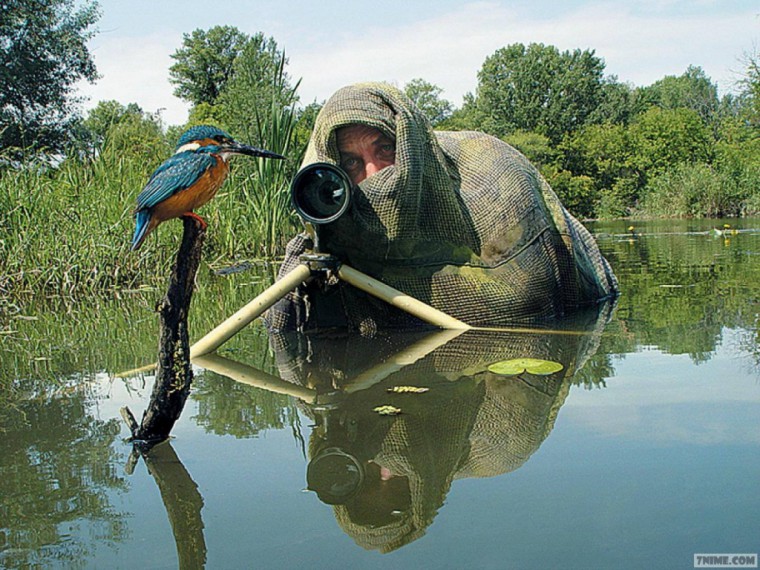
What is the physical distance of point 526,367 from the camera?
372 cm

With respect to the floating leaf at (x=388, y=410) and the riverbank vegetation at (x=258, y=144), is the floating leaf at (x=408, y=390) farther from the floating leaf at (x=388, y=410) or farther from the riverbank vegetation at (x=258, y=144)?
the riverbank vegetation at (x=258, y=144)

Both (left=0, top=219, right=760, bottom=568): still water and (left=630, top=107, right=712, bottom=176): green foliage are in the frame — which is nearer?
(left=0, top=219, right=760, bottom=568): still water

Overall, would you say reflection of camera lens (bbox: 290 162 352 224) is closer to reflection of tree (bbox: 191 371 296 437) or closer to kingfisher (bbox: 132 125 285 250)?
reflection of tree (bbox: 191 371 296 437)

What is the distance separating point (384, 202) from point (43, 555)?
2936 mm

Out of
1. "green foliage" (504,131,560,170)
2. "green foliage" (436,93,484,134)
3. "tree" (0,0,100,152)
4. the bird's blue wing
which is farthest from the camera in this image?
"green foliage" (436,93,484,134)

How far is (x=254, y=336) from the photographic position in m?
5.23

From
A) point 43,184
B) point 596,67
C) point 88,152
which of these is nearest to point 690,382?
point 43,184

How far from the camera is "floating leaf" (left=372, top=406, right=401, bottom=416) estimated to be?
309cm

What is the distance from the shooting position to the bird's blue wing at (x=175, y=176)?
2557 millimetres

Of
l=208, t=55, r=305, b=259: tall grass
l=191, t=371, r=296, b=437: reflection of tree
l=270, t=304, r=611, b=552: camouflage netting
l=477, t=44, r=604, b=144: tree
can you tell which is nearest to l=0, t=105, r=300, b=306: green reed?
l=208, t=55, r=305, b=259: tall grass

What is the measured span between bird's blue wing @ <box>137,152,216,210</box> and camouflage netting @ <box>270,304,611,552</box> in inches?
36.7

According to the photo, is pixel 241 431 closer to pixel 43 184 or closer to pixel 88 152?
pixel 43 184

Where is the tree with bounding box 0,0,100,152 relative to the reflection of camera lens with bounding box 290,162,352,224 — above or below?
above

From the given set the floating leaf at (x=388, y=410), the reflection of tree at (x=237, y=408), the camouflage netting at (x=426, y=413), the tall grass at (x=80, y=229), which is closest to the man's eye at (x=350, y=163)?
the camouflage netting at (x=426, y=413)
